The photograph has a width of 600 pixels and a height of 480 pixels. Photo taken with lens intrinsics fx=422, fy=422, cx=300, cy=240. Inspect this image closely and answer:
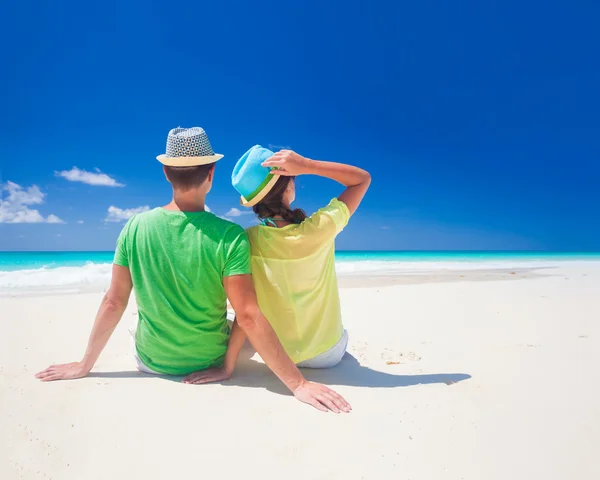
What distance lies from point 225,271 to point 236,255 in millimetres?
113

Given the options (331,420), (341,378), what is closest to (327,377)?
(341,378)

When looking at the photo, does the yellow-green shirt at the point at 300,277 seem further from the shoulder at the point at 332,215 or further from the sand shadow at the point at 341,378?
the sand shadow at the point at 341,378

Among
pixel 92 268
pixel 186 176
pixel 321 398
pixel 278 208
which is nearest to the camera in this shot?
pixel 321 398

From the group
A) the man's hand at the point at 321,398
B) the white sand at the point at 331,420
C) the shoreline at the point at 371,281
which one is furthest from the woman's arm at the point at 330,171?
the shoreline at the point at 371,281

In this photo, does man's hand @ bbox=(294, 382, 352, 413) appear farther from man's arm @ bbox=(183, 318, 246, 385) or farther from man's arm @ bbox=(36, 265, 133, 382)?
man's arm @ bbox=(36, 265, 133, 382)

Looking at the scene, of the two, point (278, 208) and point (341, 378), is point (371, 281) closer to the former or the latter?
point (341, 378)

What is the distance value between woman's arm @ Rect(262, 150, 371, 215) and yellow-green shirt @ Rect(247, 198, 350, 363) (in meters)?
0.14

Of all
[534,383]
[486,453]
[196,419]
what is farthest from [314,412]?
[534,383]

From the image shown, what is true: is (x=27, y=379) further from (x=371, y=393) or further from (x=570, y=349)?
(x=570, y=349)

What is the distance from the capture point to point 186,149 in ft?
7.82

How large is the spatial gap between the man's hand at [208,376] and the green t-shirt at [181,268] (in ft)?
0.53

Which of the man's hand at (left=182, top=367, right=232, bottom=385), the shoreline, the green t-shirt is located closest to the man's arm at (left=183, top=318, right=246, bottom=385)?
the man's hand at (left=182, top=367, right=232, bottom=385)

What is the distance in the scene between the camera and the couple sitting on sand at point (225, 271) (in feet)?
7.82

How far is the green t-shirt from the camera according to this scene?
2.40 meters
